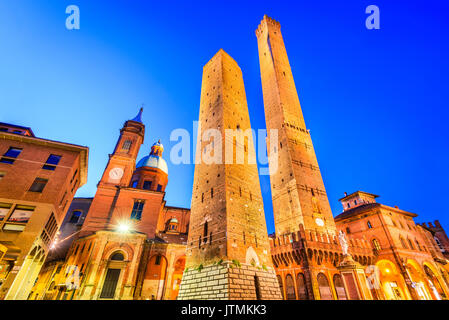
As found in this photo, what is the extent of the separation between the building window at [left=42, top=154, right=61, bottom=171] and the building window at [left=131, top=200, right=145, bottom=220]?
1240 cm

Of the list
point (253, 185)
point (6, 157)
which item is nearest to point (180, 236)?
point (253, 185)

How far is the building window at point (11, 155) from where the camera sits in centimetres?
1900

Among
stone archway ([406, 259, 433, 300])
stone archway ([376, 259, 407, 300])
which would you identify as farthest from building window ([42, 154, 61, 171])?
stone archway ([406, 259, 433, 300])

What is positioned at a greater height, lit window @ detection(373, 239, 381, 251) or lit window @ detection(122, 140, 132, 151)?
lit window @ detection(122, 140, 132, 151)

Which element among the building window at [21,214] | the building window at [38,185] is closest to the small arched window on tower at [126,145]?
the building window at [38,185]

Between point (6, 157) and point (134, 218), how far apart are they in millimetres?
14966

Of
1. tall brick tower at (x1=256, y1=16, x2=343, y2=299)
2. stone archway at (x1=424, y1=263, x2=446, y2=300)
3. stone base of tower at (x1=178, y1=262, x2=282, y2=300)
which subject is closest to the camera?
stone base of tower at (x1=178, y1=262, x2=282, y2=300)

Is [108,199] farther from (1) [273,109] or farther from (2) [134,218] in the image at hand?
(1) [273,109]

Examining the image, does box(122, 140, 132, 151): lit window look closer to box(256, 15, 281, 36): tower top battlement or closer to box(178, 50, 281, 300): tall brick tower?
box(178, 50, 281, 300): tall brick tower

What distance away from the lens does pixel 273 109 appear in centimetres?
3438

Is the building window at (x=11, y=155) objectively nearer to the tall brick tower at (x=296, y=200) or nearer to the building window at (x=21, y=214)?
the building window at (x=21, y=214)

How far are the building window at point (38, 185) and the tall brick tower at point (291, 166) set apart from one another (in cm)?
2415

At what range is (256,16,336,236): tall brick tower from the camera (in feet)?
82.3
